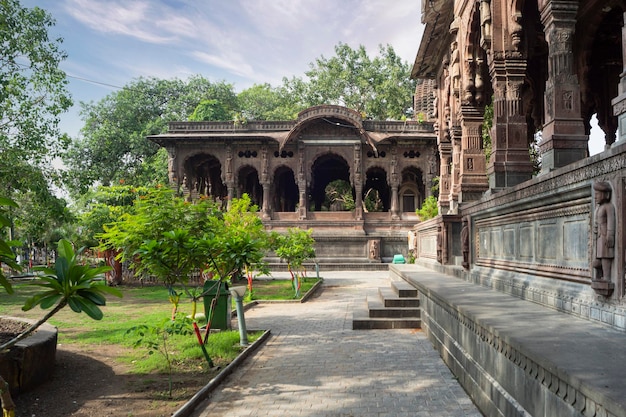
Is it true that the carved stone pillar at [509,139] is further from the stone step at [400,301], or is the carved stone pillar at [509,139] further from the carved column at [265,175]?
the carved column at [265,175]

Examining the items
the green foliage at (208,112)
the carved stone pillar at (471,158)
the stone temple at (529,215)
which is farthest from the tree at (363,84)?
the carved stone pillar at (471,158)

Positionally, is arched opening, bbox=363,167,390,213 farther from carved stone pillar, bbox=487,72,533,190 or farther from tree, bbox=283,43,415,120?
carved stone pillar, bbox=487,72,533,190

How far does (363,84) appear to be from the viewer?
4084 centimetres

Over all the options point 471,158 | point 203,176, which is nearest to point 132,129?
point 203,176

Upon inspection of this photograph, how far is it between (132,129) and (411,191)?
2293 centimetres

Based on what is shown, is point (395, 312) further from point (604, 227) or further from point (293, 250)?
point (293, 250)

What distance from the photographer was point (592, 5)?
1063 centimetres

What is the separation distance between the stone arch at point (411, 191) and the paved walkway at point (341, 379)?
22.6 m

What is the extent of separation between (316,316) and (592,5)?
9.34 m

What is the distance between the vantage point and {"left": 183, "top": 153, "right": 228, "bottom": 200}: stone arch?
29625mm

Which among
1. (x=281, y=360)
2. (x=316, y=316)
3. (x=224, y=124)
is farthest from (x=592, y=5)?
(x=224, y=124)

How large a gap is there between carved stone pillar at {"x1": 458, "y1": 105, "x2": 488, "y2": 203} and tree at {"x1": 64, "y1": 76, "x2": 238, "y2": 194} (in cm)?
2579

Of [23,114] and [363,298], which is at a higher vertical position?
[23,114]

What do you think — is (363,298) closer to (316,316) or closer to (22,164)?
(316,316)
